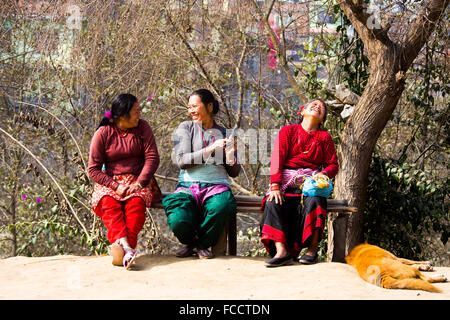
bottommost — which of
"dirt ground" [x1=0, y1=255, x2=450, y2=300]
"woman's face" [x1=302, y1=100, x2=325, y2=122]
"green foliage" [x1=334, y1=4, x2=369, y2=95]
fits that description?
"dirt ground" [x1=0, y1=255, x2=450, y2=300]

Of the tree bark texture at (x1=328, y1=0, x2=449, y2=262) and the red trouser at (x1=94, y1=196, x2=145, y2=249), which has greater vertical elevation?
the tree bark texture at (x1=328, y1=0, x2=449, y2=262)

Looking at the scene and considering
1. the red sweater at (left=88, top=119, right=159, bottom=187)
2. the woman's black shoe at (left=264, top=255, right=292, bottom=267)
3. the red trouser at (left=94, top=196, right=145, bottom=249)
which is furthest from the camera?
the red sweater at (left=88, top=119, right=159, bottom=187)

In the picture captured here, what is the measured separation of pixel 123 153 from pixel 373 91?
257 cm

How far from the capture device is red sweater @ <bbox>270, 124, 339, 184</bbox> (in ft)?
14.9

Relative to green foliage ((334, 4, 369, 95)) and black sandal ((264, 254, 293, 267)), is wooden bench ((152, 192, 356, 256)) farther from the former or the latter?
green foliage ((334, 4, 369, 95))

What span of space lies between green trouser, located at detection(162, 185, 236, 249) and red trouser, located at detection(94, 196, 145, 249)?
0.24 metres

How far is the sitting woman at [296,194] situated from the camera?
14.2 feet

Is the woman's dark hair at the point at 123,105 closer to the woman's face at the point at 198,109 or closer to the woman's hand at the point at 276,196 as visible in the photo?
the woman's face at the point at 198,109

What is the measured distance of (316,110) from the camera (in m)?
4.62

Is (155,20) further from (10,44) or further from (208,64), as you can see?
(10,44)

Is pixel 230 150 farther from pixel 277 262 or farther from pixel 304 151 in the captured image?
pixel 277 262

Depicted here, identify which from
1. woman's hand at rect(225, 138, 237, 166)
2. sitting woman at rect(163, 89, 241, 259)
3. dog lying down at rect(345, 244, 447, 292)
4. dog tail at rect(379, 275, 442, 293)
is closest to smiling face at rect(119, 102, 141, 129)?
sitting woman at rect(163, 89, 241, 259)

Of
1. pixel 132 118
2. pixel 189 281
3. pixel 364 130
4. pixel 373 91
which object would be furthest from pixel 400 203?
pixel 132 118

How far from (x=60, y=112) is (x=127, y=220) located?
3138 mm
